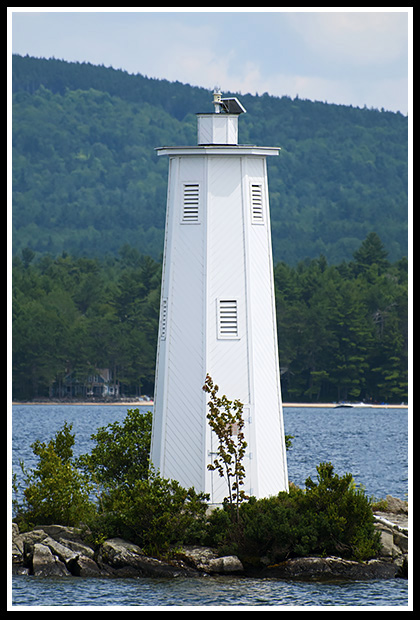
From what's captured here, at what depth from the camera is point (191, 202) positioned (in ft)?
85.4

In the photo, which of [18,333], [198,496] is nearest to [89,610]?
[198,496]

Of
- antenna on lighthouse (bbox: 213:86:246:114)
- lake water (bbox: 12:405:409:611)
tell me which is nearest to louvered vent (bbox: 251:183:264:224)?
antenna on lighthouse (bbox: 213:86:246:114)

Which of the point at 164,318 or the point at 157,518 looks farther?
the point at 164,318

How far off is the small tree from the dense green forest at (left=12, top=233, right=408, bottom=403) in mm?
98037

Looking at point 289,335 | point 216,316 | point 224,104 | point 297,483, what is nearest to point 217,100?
point 224,104

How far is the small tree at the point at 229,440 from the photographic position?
80.8 feet

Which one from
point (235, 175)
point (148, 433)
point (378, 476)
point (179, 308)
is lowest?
point (378, 476)

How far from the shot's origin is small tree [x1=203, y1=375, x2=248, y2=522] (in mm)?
24641

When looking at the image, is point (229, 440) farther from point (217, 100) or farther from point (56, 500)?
point (217, 100)

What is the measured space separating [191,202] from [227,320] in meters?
2.68

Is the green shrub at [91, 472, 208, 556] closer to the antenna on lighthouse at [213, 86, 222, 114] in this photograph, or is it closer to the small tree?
the small tree

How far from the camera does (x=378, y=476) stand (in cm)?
5131
